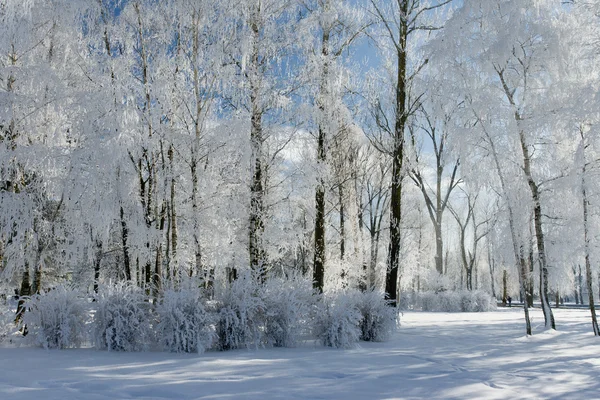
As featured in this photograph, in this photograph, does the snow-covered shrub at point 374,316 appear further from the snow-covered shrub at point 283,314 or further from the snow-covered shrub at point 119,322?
the snow-covered shrub at point 119,322

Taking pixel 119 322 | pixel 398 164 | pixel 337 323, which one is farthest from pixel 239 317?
pixel 398 164

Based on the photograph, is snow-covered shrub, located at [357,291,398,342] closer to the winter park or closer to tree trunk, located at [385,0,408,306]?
the winter park

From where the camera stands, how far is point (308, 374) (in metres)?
4.38

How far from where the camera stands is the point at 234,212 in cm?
988

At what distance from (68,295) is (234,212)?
179 inches

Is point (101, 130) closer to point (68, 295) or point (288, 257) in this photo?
point (68, 295)

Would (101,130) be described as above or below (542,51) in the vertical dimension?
below

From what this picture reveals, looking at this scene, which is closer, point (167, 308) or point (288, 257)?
point (167, 308)

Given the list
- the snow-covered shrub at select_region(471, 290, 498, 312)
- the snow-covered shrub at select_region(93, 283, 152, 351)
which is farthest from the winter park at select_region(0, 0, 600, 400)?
the snow-covered shrub at select_region(471, 290, 498, 312)

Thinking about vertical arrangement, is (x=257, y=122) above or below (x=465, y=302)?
above

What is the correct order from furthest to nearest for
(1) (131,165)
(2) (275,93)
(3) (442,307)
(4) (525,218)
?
(3) (442,307) < (4) (525,218) < (1) (131,165) < (2) (275,93)

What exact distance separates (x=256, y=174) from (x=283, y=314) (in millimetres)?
3982

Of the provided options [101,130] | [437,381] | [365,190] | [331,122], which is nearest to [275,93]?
[331,122]

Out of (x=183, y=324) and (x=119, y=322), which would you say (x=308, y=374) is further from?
(x=119, y=322)
